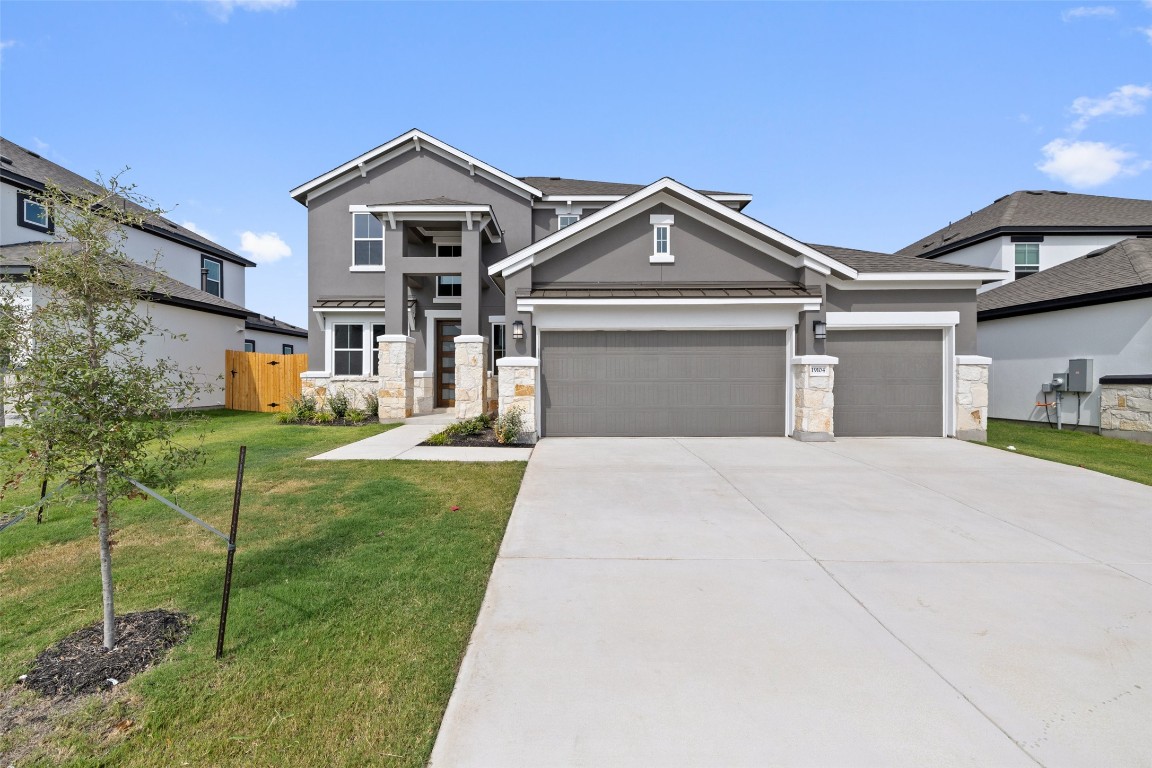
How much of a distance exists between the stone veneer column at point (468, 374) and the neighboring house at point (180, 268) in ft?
22.5

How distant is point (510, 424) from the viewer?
394 inches

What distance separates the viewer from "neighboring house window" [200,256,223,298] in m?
21.3

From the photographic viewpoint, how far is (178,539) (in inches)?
190

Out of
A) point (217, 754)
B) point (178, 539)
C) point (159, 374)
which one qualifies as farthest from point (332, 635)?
point (178, 539)

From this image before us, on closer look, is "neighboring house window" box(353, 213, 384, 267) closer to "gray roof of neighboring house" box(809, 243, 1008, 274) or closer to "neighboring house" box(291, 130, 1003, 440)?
"neighboring house" box(291, 130, 1003, 440)

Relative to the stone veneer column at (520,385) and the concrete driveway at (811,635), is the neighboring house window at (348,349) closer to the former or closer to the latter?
the stone veneer column at (520,385)

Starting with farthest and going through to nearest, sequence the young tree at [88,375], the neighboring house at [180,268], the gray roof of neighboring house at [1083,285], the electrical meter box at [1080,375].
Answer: the neighboring house at [180,268], the electrical meter box at [1080,375], the gray roof of neighboring house at [1083,285], the young tree at [88,375]

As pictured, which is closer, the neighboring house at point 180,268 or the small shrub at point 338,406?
the small shrub at point 338,406

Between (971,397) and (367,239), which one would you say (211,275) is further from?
(971,397)

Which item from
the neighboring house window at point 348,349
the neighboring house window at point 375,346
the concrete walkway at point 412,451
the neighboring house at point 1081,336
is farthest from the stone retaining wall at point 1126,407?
the neighboring house window at point 348,349

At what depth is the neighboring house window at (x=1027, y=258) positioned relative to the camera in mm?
18828

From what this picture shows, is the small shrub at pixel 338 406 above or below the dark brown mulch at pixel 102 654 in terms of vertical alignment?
above

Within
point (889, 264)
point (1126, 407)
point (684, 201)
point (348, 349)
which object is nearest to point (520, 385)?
point (684, 201)

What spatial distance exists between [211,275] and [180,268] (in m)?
1.67
